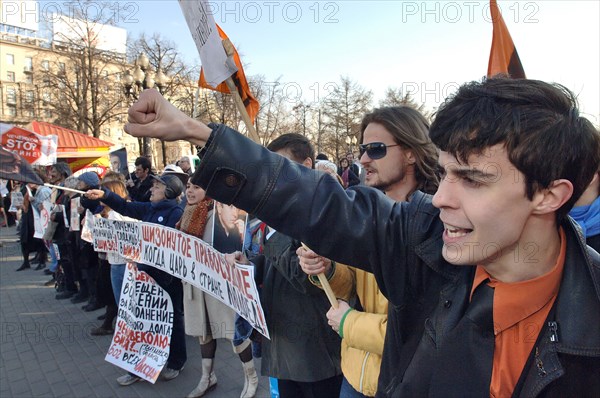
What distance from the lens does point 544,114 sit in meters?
1.02

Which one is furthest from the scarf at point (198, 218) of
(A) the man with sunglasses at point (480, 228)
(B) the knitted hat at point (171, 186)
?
(A) the man with sunglasses at point (480, 228)

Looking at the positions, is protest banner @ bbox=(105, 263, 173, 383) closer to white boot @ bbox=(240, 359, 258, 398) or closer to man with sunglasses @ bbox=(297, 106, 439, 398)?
white boot @ bbox=(240, 359, 258, 398)

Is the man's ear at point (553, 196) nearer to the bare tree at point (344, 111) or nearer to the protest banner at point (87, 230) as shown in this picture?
the protest banner at point (87, 230)

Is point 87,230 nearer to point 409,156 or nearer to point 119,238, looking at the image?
point 119,238

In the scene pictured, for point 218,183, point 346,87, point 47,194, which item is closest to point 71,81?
point 346,87

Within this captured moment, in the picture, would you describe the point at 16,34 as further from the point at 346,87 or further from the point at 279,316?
the point at 279,316

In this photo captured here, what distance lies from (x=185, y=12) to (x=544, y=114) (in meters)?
1.23

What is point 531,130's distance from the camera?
1008mm

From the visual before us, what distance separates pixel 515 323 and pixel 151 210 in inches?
154

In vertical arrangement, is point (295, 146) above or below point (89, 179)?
above

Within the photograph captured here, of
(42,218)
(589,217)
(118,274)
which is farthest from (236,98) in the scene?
Result: (42,218)

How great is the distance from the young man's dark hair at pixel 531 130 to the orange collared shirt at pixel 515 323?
257 mm

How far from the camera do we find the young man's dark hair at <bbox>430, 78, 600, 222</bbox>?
1013 millimetres

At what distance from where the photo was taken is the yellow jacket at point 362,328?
1696 millimetres
